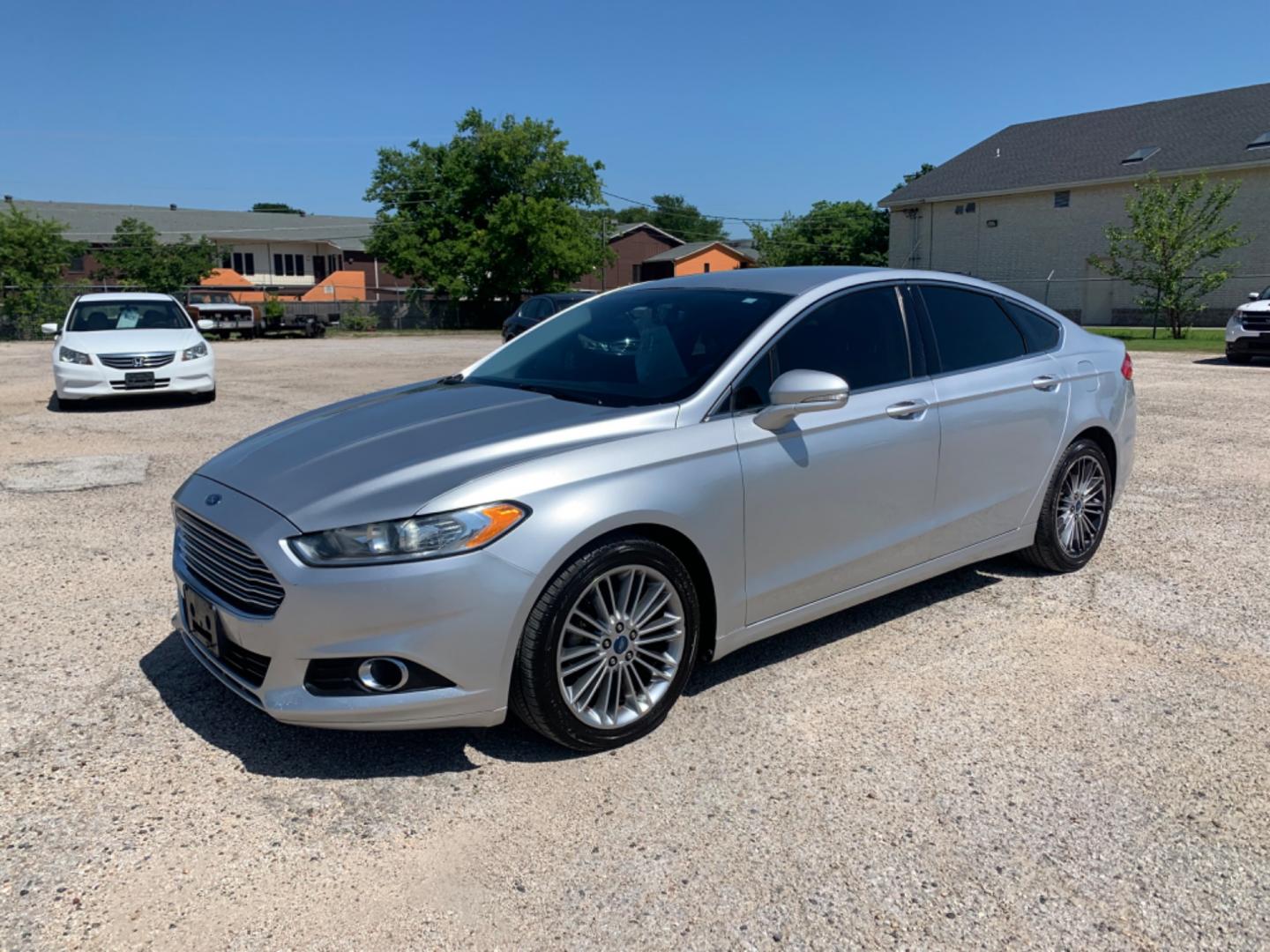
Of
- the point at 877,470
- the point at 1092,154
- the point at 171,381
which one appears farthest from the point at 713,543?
the point at 1092,154

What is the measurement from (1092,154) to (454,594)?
38.7m

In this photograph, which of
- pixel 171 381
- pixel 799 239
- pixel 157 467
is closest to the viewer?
pixel 157 467

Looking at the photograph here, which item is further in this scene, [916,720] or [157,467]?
[157,467]

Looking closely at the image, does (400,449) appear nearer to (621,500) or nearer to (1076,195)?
(621,500)

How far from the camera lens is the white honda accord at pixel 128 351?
12352 mm

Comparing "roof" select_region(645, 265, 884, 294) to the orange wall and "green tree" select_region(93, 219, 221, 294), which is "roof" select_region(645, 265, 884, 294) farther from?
the orange wall

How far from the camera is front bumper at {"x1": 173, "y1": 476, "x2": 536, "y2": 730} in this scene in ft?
9.75

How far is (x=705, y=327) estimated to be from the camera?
407cm

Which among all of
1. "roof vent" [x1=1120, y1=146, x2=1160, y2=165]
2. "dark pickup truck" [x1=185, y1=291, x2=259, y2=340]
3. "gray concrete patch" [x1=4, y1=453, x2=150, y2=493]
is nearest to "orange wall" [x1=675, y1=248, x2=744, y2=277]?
"roof vent" [x1=1120, y1=146, x2=1160, y2=165]

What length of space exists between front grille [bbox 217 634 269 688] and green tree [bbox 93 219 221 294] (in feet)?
153

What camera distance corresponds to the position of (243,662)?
3.24m

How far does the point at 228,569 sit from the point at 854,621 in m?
2.83

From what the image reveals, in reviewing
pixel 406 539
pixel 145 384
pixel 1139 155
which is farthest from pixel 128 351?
pixel 1139 155

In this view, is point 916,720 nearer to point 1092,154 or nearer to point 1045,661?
point 1045,661
